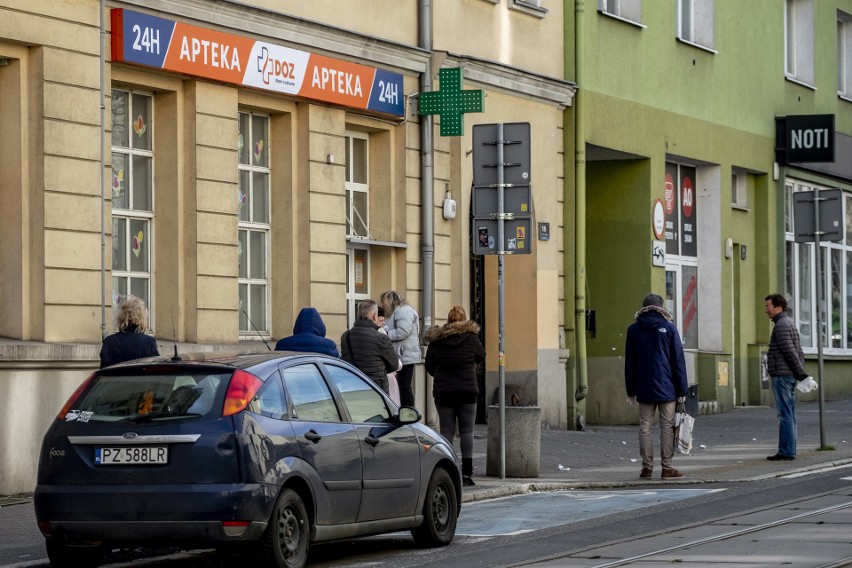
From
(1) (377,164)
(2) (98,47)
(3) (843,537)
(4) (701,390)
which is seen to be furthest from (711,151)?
(3) (843,537)

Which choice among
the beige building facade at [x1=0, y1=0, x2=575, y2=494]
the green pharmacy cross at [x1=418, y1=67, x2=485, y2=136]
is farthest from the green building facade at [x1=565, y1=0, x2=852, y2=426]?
the green pharmacy cross at [x1=418, y1=67, x2=485, y2=136]

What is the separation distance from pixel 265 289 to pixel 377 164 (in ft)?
8.94

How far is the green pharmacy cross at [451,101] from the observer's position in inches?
845

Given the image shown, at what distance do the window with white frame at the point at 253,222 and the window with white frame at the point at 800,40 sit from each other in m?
16.8

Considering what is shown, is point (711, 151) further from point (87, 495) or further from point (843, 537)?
point (87, 495)

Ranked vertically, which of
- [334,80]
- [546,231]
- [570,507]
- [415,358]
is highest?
[334,80]

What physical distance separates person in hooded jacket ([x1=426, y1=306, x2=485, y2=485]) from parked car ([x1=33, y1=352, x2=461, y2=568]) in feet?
16.2

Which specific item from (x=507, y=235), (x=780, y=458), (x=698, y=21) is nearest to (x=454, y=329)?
(x=507, y=235)

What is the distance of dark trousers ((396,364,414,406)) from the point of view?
19.3 meters

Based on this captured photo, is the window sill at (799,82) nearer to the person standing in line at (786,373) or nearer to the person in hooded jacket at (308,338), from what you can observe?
the person standing in line at (786,373)

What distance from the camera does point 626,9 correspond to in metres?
26.8

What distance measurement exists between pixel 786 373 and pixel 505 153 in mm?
4655

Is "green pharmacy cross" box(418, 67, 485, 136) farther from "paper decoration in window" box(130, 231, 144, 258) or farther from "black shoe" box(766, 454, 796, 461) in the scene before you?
"black shoe" box(766, 454, 796, 461)

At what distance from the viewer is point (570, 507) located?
1455 centimetres
